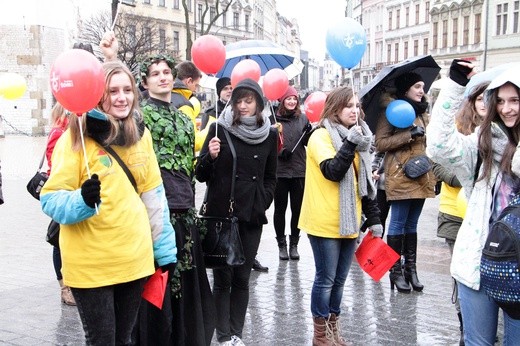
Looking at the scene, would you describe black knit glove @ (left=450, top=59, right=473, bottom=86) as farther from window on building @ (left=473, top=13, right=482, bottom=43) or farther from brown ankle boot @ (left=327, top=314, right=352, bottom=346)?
window on building @ (left=473, top=13, right=482, bottom=43)

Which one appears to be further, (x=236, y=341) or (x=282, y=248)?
(x=282, y=248)

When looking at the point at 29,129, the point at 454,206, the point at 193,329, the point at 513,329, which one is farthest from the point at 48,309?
the point at 29,129

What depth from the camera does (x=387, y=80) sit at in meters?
6.01

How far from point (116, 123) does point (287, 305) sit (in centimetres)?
308

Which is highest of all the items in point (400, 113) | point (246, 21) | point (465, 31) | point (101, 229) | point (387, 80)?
point (246, 21)

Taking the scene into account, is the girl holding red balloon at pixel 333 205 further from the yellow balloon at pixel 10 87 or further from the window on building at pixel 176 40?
the window on building at pixel 176 40

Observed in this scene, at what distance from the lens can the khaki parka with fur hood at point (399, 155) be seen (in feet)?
20.2

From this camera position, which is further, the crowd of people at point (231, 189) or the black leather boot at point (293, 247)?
the black leather boot at point (293, 247)

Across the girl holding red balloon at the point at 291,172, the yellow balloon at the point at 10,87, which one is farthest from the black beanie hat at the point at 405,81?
the yellow balloon at the point at 10,87

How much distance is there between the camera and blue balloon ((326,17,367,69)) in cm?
518

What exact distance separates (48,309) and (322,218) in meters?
2.77

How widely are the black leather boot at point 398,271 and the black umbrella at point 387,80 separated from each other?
1126mm

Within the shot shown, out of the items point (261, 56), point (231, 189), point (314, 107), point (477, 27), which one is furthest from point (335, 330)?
point (477, 27)

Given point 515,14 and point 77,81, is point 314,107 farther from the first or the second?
point 515,14
